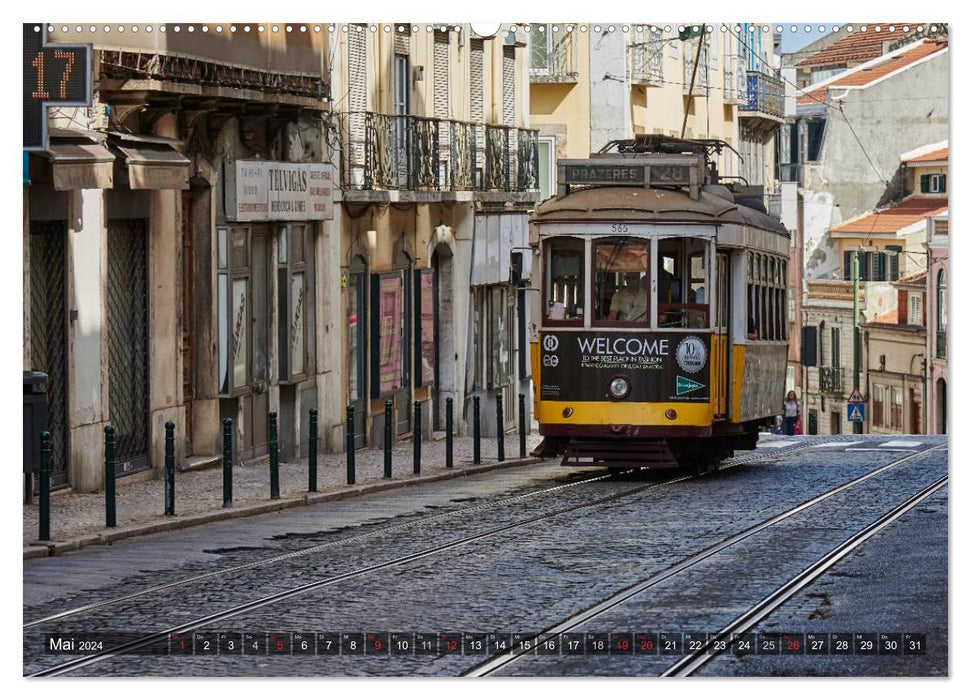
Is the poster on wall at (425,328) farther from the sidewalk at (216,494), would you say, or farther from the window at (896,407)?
the window at (896,407)

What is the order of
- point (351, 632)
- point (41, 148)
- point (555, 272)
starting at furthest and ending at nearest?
point (555, 272)
point (351, 632)
point (41, 148)

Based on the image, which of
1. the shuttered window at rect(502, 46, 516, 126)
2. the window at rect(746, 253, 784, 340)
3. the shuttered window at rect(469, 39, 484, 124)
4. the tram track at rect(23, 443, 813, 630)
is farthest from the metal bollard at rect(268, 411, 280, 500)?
the shuttered window at rect(502, 46, 516, 126)

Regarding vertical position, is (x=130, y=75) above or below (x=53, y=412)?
above

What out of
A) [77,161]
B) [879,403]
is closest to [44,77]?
[77,161]

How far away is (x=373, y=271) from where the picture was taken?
102 ft

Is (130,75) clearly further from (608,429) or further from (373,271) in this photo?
(373,271)

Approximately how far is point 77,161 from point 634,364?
6.48 meters

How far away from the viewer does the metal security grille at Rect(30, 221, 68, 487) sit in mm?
19547

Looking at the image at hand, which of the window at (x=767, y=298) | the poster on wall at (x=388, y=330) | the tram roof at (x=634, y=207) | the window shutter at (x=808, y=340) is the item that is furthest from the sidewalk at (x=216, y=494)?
the window shutter at (x=808, y=340)

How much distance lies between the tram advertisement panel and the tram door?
150 mm

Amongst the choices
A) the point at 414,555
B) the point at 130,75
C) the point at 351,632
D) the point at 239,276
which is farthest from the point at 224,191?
the point at 351,632

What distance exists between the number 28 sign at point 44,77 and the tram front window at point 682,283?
1197cm

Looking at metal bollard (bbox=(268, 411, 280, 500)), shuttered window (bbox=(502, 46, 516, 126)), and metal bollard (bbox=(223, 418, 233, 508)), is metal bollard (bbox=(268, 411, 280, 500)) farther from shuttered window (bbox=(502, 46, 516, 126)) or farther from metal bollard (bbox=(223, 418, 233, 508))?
shuttered window (bbox=(502, 46, 516, 126))

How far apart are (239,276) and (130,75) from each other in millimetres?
5058
